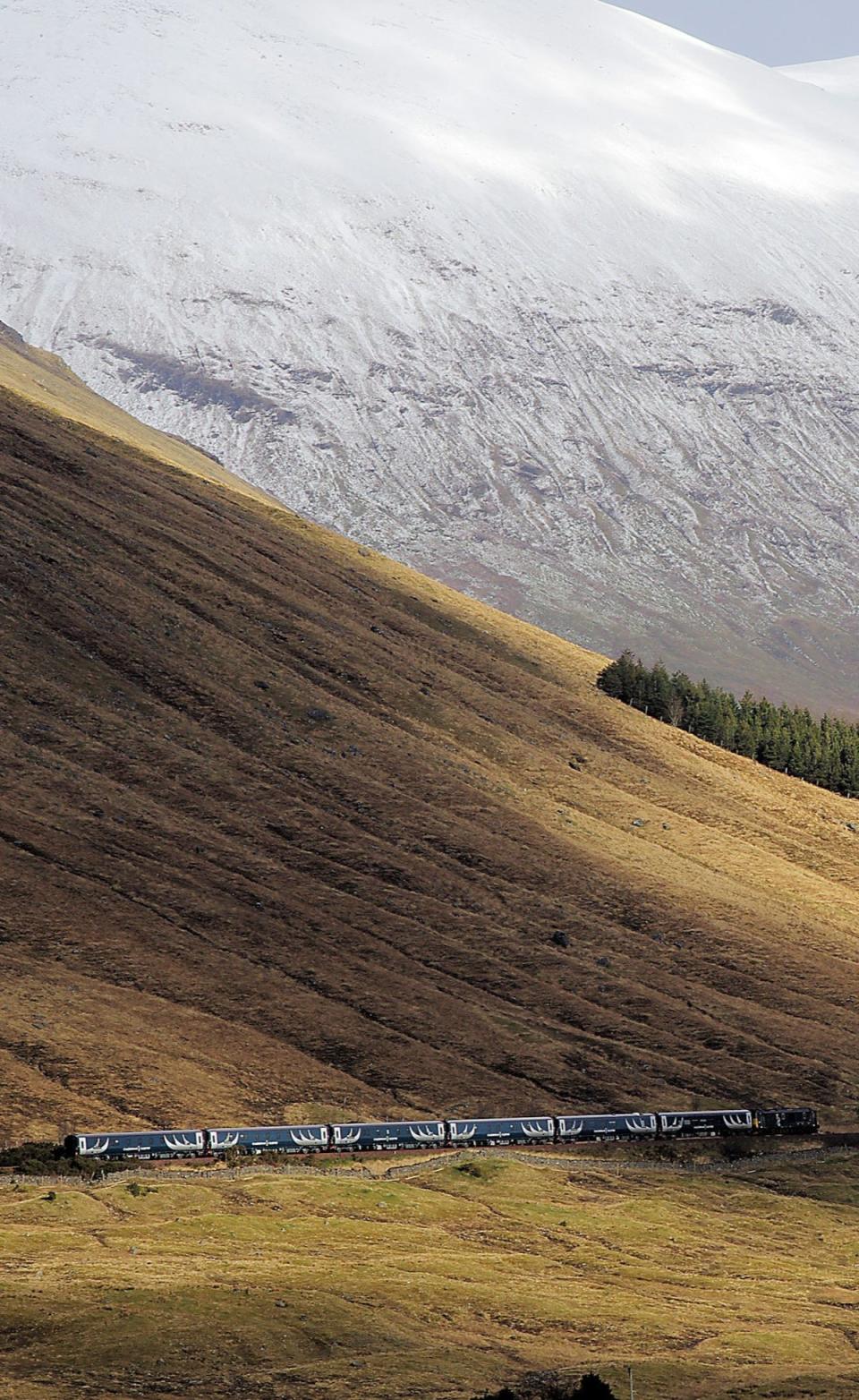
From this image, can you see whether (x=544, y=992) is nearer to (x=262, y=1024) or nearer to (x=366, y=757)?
(x=262, y=1024)

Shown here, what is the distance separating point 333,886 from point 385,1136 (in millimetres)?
40417

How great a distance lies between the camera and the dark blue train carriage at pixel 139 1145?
103 m

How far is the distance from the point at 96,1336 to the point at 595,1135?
190ft

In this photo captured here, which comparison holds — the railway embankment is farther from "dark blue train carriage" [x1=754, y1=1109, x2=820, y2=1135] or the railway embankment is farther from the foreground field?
the foreground field

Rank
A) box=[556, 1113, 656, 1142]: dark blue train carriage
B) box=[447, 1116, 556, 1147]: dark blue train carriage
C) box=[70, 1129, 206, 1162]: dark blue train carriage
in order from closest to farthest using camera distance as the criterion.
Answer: box=[70, 1129, 206, 1162]: dark blue train carriage → box=[447, 1116, 556, 1147]: dark blue train carriage → box=[556, 1113, 656, 1142]: dark blue train carriage

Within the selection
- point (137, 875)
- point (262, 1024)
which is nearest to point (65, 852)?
point (137, 875)

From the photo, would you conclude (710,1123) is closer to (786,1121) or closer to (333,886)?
(786,1121)

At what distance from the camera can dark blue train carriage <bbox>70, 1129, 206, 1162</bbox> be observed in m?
103

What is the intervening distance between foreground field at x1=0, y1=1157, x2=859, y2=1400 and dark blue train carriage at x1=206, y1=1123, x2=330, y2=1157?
5248 mm

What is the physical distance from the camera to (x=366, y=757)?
17225 cm

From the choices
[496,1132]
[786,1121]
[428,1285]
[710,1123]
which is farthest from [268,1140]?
→ [786,1121]

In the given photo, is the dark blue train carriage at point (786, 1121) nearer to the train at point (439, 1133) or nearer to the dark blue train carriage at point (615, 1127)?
the train at point (439, 1133)

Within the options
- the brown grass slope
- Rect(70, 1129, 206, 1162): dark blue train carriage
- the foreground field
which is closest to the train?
Rect(70, 1129, 206, 1162): dark blue train carriage

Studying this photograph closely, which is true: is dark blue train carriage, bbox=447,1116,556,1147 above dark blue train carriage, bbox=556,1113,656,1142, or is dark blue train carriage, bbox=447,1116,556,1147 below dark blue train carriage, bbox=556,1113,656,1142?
below
